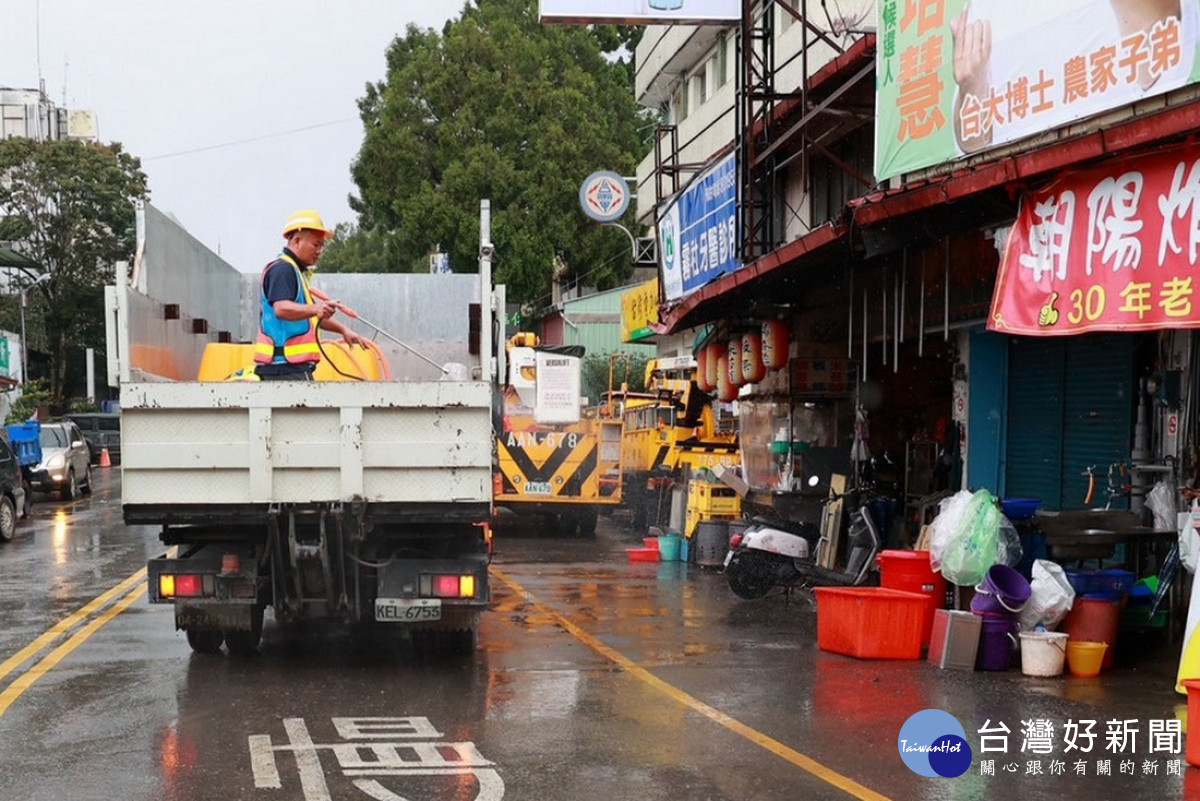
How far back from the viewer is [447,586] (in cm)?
948

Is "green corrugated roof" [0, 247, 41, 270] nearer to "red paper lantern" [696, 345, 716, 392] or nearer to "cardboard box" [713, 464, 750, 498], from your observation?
"red paper lantern" [696, 345, 716, 392]

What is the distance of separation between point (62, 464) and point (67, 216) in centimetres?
3038

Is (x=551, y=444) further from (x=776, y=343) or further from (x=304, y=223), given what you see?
(x=304, y=223)

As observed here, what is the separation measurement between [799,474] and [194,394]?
918cm

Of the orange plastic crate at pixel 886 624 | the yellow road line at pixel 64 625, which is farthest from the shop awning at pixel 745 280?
the yellow road line at pixel 64 625

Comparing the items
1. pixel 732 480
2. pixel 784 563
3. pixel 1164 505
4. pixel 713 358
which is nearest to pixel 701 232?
pixel 713 358

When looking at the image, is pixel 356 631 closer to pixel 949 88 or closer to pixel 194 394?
pixel 194 394

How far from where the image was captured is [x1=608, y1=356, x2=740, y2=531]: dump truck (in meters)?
20.5

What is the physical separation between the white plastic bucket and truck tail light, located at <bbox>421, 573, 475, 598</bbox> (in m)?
3.83

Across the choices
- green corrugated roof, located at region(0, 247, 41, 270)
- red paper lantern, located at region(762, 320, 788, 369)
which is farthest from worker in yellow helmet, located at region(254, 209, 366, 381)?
green corrugated roof, located at region(0, 247, 41, 270)

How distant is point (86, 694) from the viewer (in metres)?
8.89

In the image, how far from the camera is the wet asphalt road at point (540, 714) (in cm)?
673

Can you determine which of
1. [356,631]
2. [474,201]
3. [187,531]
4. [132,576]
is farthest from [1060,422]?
[474,201]

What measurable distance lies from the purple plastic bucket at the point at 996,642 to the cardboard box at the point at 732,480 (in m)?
7.14
